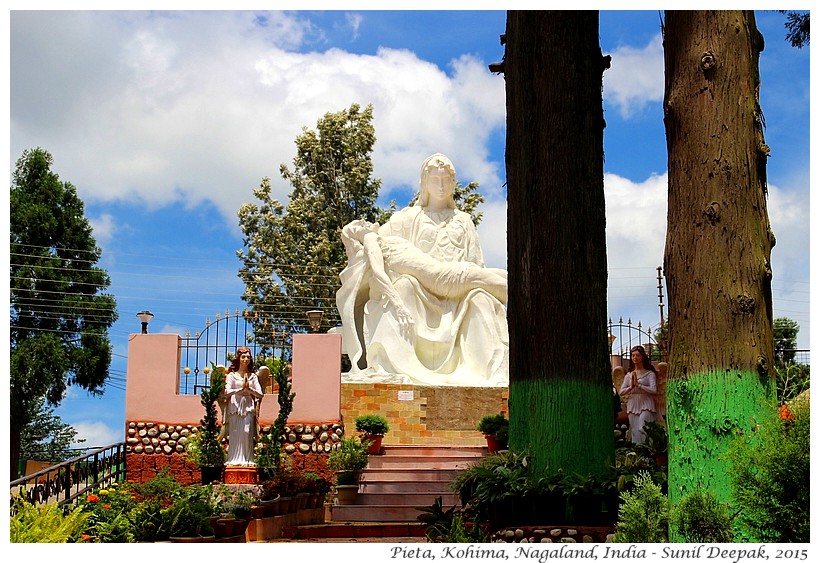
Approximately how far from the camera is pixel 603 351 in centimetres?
864

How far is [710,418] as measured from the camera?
632 cm

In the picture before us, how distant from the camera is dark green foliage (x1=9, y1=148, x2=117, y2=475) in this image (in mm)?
23531

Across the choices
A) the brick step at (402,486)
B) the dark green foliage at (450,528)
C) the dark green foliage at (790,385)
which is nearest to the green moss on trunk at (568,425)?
the dark green foliage at (450,528)

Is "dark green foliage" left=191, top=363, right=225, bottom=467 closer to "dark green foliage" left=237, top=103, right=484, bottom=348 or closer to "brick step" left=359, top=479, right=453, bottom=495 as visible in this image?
"brick step" left=359, top=479, right=453, bottom=495

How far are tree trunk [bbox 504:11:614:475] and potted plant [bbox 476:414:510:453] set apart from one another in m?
4.56

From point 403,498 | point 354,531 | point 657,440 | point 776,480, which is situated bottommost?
point 354,531

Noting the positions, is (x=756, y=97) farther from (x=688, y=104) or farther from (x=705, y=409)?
(x=705, y=409)

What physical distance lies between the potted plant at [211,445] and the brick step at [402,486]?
1.77 m

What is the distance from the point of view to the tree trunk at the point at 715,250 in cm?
627

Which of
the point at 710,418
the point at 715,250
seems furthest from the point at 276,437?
the point at 715,250

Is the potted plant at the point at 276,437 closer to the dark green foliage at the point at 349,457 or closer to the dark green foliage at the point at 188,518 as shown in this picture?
the dark green foliage at the point at 349,457

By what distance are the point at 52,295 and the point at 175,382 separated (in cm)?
1132

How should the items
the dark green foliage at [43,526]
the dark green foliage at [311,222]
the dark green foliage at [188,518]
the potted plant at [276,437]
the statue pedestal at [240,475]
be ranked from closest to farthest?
the dark green foliage at [43,526]
the dark green foliage at [188,518]
the statue pedestal at [240,475]
the potted plant at [276,437]
the dark green foliage at [311,222]

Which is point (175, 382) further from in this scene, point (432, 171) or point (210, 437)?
point (432, 171)
